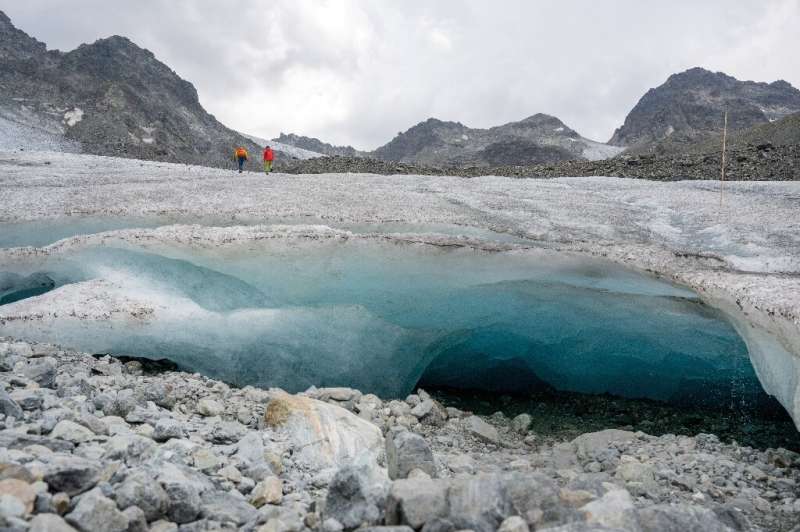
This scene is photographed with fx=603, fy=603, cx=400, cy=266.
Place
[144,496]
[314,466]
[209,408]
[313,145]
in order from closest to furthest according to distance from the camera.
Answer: [144,496], [314,466], [209,408], [313,145]

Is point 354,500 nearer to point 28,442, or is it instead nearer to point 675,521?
point 675,521

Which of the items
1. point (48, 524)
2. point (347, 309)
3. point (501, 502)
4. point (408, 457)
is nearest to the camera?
point (48, 524)

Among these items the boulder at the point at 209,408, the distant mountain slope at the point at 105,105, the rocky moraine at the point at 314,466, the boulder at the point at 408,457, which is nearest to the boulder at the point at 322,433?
the rocky moraine at the point at 314,466

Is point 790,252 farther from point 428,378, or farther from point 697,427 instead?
point 428,378

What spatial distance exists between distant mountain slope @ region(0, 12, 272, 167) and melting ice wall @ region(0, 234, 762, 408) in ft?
84.2

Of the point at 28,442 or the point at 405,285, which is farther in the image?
the point at 405,285

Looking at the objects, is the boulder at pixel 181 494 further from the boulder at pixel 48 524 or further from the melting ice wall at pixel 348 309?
the melting ice wall at pixel 348 309

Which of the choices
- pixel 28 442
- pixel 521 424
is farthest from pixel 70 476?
pixel 521 424

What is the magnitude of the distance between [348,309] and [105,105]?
121ft

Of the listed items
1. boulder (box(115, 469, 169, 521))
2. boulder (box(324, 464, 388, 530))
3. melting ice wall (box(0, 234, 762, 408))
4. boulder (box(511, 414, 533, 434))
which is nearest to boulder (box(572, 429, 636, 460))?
boulder (box(511, 414, 533, 434))

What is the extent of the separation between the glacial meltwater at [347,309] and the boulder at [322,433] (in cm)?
149

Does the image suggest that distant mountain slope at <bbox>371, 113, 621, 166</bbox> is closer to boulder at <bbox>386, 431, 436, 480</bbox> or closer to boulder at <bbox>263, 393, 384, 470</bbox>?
boulder at <bbox>263, 393, 384, 470</bbox>

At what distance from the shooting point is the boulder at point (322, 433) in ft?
11.1

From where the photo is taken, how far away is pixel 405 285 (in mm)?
5570
